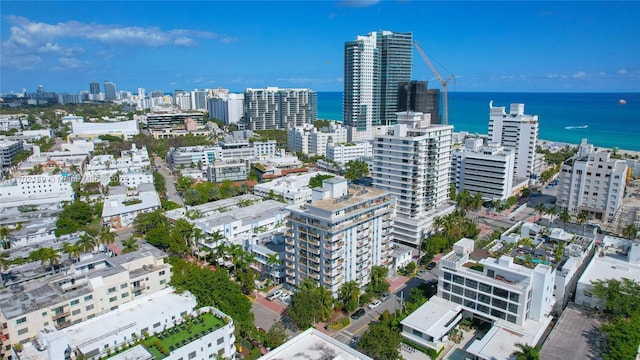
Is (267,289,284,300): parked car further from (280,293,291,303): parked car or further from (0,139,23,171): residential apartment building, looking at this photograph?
(0,139,23,171): residential apartment building

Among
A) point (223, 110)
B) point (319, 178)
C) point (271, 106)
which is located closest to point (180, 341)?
point (319, 178)

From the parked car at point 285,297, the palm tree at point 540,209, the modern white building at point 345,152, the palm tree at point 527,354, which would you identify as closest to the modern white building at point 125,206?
the parked car at point 285,297

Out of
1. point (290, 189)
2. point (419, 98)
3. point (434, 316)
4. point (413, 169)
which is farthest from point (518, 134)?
point (434, 316)

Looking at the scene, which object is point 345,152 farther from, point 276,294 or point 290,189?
point 276,294

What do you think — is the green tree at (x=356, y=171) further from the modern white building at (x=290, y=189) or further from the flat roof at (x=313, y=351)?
the flat roof at (x=313, y=351)

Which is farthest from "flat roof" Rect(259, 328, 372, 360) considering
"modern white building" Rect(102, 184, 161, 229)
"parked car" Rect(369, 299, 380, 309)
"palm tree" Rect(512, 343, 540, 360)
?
"modern white building" Rect(102, 184, 161, 229)

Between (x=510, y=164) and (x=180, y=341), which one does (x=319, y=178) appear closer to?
(x=510, y=164)
